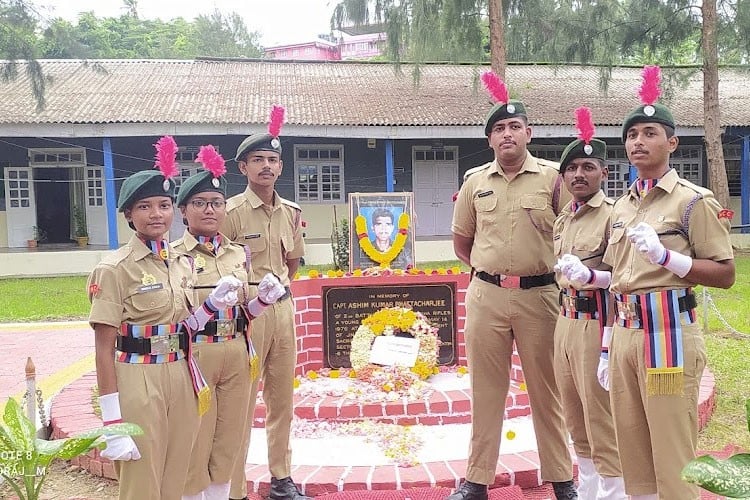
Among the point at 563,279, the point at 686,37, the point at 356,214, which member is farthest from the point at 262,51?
the point at 563,279

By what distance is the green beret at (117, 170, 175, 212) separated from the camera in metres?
2.54

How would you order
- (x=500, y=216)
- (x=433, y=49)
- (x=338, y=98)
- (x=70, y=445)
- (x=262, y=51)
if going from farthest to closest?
1. (x=262, y=51)
2. (x=338, y=98)
3. (x=433, y=49)
4. (x=500, y=216)
5. (x=70, y=445)

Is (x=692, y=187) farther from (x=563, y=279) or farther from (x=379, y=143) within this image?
(x=379, y=143)

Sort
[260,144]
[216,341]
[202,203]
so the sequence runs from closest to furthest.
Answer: [216,341]
[202,203]
[260,144]

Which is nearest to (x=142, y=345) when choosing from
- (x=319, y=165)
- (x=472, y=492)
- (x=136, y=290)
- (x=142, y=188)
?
(x=136, y=290)

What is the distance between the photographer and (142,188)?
100.0 inches

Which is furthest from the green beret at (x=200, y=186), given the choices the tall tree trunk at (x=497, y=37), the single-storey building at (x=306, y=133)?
the tall tree trunk at (x=497, y=37)

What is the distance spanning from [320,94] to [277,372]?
1321 cm

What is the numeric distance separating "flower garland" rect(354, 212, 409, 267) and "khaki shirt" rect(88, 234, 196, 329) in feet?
10.7

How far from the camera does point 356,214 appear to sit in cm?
600

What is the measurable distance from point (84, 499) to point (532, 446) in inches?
93.9

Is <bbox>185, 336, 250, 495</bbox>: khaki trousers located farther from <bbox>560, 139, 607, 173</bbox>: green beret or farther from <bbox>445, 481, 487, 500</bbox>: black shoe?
<bbox>560, 139, 607, 173</bbox>: green beret

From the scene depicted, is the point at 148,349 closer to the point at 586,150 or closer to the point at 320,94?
the point at 586,150

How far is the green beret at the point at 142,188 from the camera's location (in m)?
2.54
